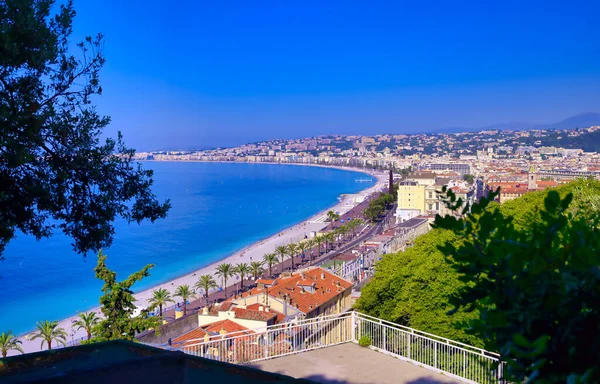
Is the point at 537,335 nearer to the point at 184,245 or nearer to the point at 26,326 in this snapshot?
the point at 26,326

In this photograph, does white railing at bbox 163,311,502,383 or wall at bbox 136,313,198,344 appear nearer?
white railing at bbox 163,311,502,383

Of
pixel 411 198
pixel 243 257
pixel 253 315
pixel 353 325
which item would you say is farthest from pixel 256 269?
pixel 411 198

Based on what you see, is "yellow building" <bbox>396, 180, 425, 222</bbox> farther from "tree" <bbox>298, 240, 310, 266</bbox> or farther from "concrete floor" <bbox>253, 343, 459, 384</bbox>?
"concrete floor" <bbox>253, 343, 459, 384</bbox>

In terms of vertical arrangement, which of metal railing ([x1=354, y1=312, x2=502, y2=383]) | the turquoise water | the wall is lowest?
the turquoise water

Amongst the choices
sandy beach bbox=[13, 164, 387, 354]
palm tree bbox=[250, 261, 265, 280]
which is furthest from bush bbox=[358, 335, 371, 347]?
palm tree bbox=[250, 261, 265, 280]

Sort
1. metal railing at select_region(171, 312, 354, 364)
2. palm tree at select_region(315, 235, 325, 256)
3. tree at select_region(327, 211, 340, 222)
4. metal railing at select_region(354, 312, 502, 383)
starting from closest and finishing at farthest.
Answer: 1. metal railing at select_region(171, 312, 354, 364)
2. metal railing at select_region(354, 312, 502, 383)
3. palm tree at select_region(315, 235, 325, 256)
4. tree at select_region(327, 211, 340, 222)

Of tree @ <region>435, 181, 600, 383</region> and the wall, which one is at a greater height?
tree @ <region>435, 181, 600, 383</region>

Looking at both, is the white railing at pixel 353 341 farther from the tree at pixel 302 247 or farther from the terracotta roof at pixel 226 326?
the tree at pixel 302 247
